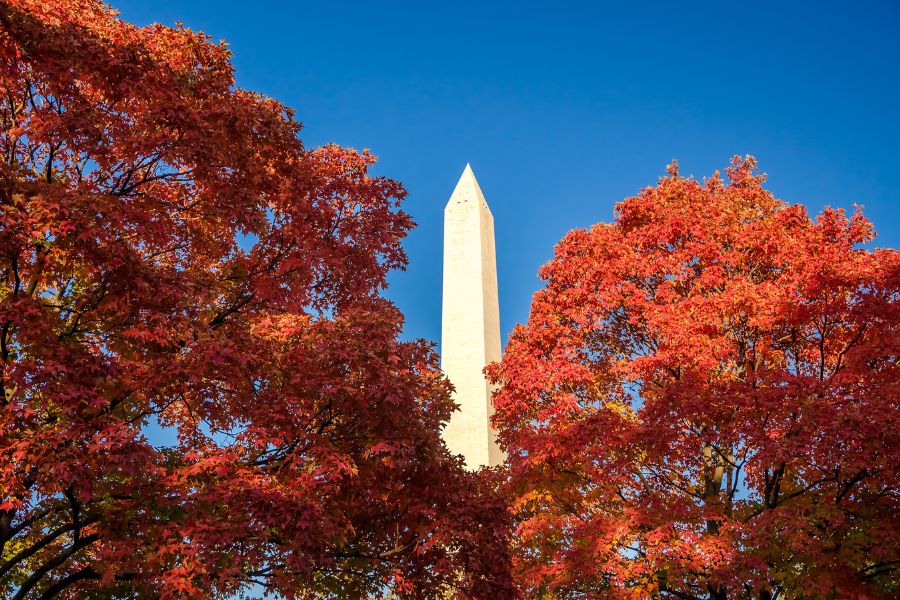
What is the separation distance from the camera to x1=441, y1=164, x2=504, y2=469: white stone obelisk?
22.0 m

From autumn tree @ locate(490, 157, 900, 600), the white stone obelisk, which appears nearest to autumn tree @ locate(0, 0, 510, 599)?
autumn tree @ locate(490, 157, 900, 600)

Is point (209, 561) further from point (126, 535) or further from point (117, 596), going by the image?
point (117, 596)

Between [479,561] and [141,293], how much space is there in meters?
5.47

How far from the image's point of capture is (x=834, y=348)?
607 inches

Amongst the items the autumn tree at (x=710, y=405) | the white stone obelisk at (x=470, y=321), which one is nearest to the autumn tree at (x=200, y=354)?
the autumn tree at (x=710, y=405)

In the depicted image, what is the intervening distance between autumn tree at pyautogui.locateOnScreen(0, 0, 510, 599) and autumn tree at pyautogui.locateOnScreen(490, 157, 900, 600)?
3.80 m

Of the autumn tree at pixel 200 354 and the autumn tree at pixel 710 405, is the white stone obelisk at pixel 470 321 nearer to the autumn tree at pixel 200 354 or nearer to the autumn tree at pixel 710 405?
the autumn tree at pixel 710 405

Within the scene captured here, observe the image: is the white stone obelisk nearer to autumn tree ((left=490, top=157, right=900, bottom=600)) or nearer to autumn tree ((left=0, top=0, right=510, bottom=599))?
autumn tree ((left=490, top=157, right=900, bottom=600))

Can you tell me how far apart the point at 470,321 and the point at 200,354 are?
15.0 m

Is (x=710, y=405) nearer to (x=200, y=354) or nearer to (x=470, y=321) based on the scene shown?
(x=200, y=354)

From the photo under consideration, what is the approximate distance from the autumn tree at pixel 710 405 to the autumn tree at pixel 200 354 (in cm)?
380

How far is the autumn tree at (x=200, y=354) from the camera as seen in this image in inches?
329

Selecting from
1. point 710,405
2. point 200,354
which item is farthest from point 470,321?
point 200,354

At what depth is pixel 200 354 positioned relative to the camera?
8.76 m
